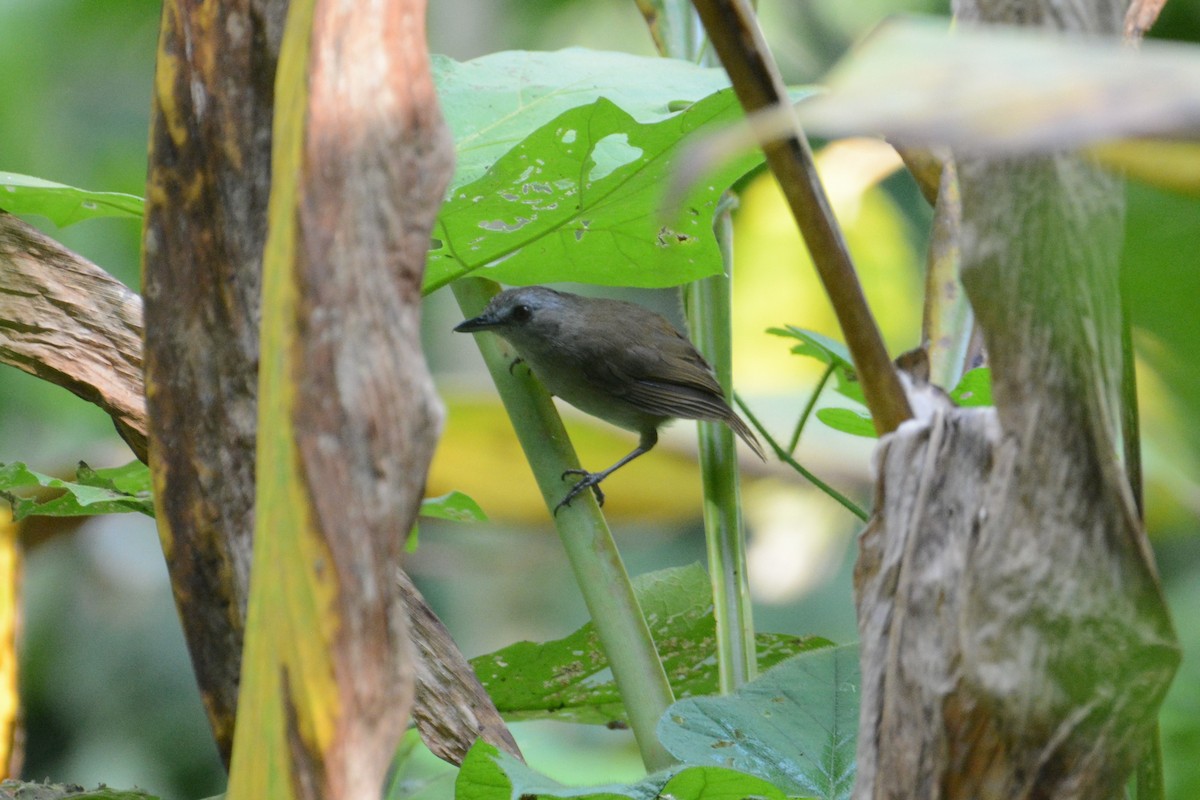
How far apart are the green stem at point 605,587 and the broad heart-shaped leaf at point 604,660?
0.20 metres

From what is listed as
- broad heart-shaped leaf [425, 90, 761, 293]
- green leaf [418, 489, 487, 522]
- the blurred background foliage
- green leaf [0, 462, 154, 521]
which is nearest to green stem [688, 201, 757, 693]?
broad heart-shaped leaf [425, 90, 761, 293]

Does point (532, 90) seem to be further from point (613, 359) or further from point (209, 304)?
point (613, 359)

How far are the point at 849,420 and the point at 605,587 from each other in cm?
29

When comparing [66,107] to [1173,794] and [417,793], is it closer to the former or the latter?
[417,793]

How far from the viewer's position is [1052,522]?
357 mm

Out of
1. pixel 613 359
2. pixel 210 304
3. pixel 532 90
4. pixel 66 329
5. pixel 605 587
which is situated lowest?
pixel 605 587

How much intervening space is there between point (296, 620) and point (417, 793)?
34 cm

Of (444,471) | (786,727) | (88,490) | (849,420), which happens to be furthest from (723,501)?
(444,471)

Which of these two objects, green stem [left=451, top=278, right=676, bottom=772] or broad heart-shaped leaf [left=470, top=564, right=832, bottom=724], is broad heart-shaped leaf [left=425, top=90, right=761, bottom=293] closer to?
green stem [left=451, top=278, right=676, bottom=772]

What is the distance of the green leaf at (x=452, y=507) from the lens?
3.08ft

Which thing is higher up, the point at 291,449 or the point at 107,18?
the point at 107,18

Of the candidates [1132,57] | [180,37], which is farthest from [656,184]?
[1132,57]

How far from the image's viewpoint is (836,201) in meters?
1.68

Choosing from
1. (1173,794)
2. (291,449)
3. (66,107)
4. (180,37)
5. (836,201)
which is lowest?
(1173,794)
